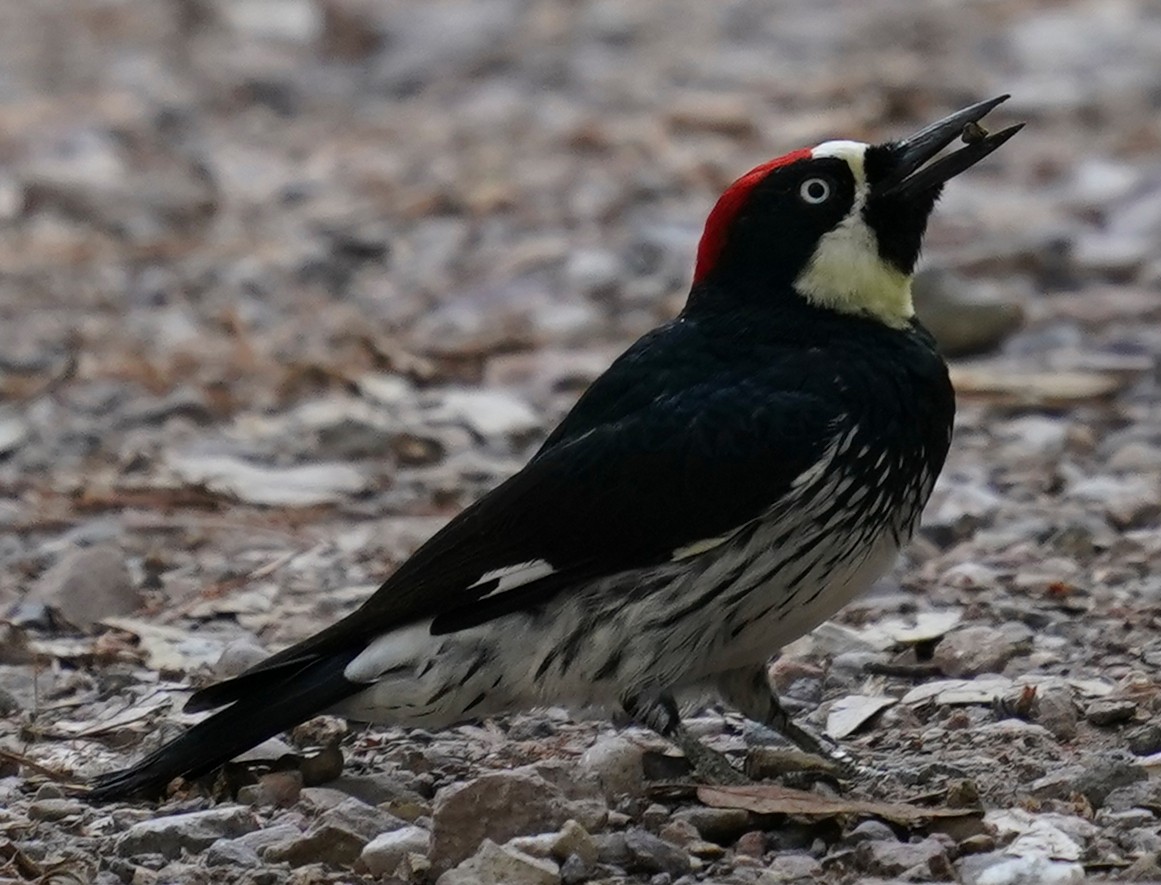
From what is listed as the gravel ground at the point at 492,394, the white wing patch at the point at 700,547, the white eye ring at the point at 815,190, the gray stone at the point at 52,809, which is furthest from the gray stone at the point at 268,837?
the white eye ring at the point at 815,190

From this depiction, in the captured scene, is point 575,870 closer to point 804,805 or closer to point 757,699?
point 804,805

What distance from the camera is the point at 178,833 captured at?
12.6 ft

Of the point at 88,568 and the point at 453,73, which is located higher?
the point at 453,73

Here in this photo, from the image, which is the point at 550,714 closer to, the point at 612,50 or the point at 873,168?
the point at 873,168

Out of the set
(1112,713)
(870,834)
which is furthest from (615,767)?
(1112,713)

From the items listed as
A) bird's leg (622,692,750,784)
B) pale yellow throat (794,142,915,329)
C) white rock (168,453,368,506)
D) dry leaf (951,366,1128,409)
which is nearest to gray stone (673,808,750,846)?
bird's leg (622,692,750,784)

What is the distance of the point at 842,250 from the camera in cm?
451

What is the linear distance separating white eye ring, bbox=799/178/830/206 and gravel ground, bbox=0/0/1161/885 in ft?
3.06

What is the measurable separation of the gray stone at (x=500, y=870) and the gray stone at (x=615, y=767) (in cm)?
46

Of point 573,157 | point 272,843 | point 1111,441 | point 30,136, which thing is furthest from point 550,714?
point 30,136

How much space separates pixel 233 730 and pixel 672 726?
77 centimetres

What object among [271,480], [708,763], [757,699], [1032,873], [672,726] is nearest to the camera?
[1032,873]

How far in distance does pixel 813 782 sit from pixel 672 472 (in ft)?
1.95

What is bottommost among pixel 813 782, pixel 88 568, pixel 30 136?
pixel 813 782
